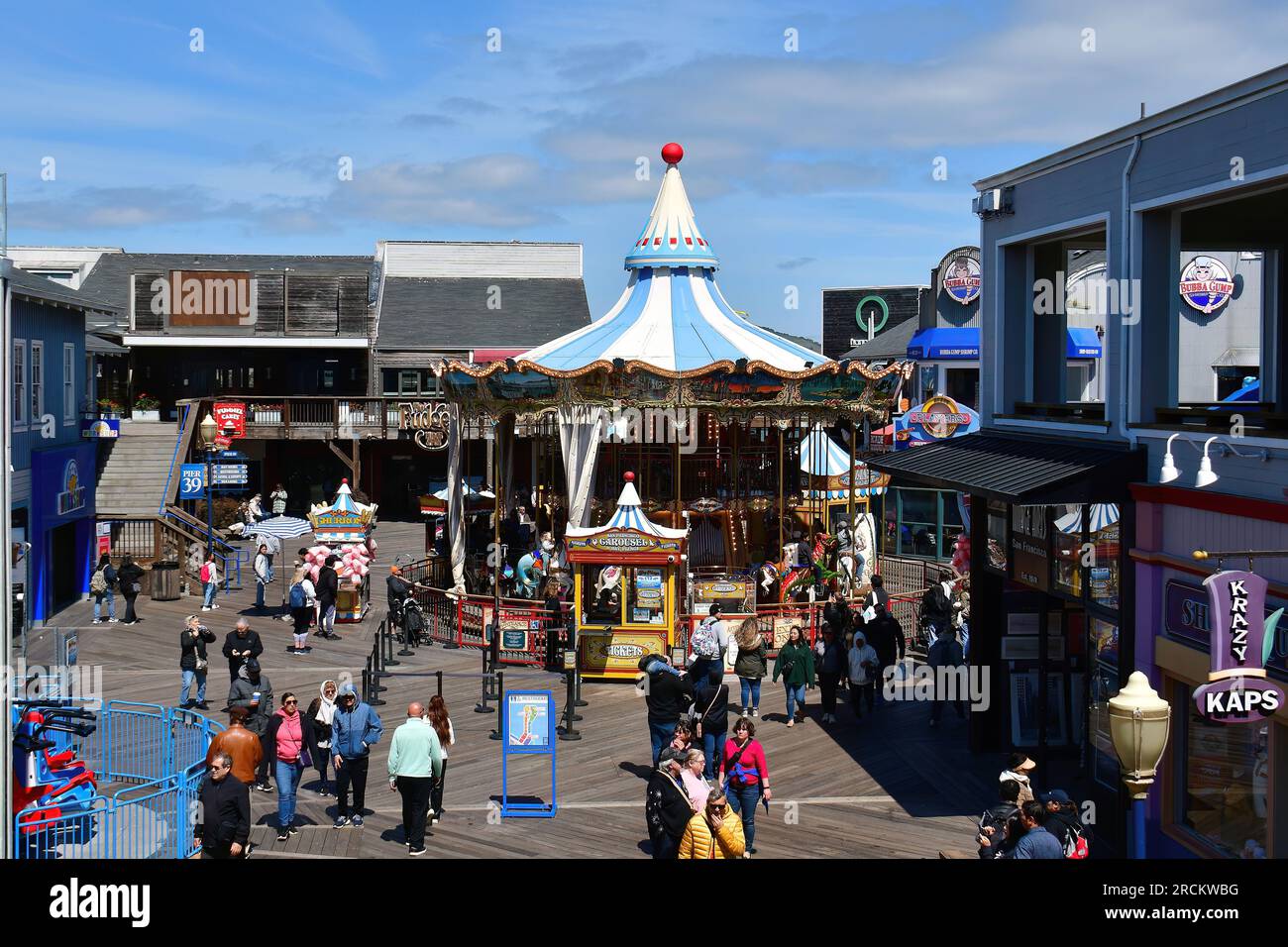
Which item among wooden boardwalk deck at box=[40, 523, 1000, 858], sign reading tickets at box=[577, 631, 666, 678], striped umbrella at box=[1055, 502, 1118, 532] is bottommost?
wooden boardwalk deck at box=[40, 523, 1000, 858]

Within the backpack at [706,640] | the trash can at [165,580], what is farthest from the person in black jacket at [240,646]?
the trash can at [165,580]

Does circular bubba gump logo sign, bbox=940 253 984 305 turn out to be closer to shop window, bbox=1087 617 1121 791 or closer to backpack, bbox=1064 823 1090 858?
shop window, bbox=1087 617 1121 791

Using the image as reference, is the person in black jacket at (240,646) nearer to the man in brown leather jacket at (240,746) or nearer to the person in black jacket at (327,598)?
the man in brown leather jacket at (240,746)

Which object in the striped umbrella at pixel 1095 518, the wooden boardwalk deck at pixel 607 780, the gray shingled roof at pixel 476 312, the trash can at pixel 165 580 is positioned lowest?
the wooden boardwalk deck at pixel 607 780

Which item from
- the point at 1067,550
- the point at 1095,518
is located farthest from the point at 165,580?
the point at 1095,518

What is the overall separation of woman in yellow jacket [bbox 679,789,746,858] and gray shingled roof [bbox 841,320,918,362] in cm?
3564

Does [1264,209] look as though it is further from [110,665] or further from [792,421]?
[110,665]

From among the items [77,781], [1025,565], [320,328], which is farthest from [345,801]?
[320,328]

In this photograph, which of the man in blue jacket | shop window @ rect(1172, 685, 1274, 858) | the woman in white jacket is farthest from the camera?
the woman in white jacket

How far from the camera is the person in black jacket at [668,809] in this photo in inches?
433

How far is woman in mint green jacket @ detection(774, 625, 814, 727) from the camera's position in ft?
58.9

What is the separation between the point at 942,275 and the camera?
41.0m

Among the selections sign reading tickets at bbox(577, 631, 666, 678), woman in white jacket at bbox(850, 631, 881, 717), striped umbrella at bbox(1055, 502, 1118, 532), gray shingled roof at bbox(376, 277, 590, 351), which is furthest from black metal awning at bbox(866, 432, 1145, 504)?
gray shingled roof at bbox(376, 277, 590, 351)

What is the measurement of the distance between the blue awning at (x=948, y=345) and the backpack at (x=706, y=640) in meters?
21.7
